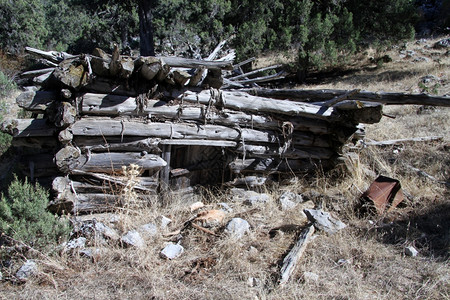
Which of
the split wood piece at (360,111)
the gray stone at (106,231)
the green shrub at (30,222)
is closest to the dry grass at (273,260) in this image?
the gray stone at (106,231)

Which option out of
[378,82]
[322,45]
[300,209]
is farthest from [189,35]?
[300,209]

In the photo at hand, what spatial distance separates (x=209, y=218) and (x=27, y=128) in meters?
2.83

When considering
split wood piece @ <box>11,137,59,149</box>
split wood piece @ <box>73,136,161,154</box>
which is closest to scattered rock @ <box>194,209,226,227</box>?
split wood piece @ <box>73,136,161,154</box>

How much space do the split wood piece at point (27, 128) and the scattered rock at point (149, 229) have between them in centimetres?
190

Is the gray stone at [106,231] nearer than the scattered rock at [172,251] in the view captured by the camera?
No

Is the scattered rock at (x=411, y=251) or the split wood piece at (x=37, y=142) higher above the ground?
the split wood piece at (x=37, y=142)

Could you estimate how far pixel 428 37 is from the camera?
60.8 feet

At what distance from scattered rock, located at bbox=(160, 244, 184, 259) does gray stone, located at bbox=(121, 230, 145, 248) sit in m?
0.29

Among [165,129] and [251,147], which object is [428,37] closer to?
[251,147]

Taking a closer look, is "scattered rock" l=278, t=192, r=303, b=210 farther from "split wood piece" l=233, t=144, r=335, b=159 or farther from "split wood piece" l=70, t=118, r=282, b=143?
"split wood piece" l=70, t=118, r=282, b=143

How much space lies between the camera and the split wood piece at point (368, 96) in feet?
17.9

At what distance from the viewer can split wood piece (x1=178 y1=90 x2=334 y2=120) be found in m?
5.76

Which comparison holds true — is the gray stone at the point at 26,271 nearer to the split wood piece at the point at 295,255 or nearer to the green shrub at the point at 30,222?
the green shrub at the point at 30,222

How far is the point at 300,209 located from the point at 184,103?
2.39 m
